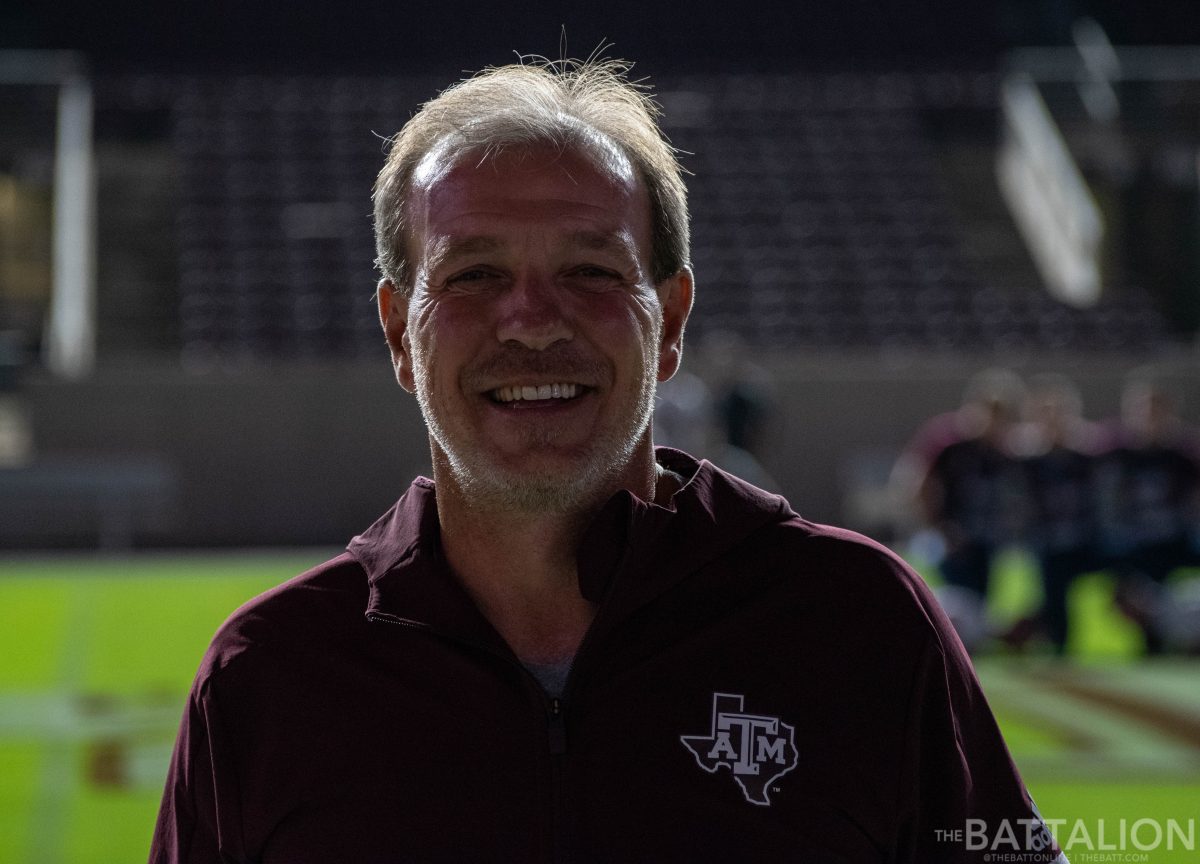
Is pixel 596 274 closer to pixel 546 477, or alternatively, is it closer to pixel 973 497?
pixel 546 477

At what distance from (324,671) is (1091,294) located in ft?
71.0

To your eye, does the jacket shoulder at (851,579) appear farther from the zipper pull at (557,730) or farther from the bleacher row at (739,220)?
the bleacher row at (739,220)

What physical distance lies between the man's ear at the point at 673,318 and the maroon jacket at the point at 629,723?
239 mm

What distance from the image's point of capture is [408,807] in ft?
6.35

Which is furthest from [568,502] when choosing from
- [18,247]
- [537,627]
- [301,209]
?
[301,209]

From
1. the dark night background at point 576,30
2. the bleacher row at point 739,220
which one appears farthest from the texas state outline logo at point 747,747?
the dark night background at point 576,30

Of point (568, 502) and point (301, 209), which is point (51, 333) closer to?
point (301, 209)

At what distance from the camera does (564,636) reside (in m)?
2.08

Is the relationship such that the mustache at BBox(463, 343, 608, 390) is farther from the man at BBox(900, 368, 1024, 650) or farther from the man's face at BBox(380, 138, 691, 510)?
the man at BBox(900, 368, 1024, 650)

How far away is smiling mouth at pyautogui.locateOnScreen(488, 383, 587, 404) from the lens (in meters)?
2.01

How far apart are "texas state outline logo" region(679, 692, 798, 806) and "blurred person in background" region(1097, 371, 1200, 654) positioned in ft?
31.4

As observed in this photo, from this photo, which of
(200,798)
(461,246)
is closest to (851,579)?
(461,246)

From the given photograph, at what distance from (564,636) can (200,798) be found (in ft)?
1.58

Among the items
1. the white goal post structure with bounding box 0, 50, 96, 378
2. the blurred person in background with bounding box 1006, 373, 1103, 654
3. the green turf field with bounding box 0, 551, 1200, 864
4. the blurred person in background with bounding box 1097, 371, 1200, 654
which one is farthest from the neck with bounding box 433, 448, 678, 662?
the white goal post structure with bounding box 0, 50, 96, 378
